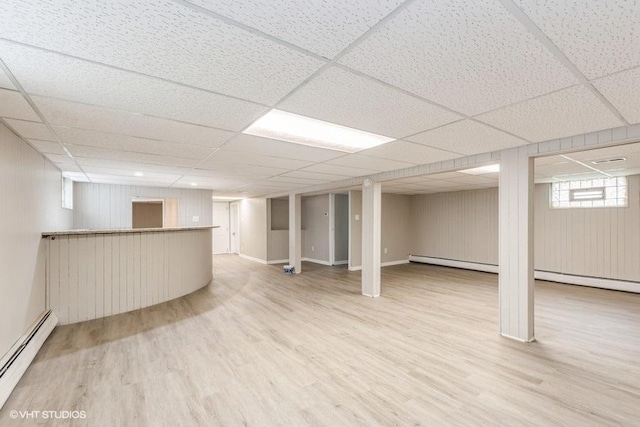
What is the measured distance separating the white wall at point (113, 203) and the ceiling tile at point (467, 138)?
20.9 ft

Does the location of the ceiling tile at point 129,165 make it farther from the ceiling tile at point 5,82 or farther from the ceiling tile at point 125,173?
the ceiling tile at point 5,82

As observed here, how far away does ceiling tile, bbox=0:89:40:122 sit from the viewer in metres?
1.83

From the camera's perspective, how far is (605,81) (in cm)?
165

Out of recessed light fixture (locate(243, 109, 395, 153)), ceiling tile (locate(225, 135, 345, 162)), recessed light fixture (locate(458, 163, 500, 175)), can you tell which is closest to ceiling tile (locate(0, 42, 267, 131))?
recessed light fixture (locate(243, 109, 395, 153))

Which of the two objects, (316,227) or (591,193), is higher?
(591,193)

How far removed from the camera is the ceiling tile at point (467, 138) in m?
2.49

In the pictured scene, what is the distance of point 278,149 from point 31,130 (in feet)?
7.32

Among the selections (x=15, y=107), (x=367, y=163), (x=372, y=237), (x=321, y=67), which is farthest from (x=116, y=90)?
(x=372, y=237)

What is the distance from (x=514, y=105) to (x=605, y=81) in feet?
1.48

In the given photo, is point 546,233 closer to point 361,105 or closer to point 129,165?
point 361,105

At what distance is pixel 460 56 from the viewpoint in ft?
4.57

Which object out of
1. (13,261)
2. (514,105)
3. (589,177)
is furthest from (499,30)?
(589,177)

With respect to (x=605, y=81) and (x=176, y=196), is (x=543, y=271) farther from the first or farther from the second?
(x=176, y=196)

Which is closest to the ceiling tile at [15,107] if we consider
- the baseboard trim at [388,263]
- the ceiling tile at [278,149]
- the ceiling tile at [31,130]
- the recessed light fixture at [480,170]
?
the ceiling tile at [31,130]
